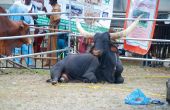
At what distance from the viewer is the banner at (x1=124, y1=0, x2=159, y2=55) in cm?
1064

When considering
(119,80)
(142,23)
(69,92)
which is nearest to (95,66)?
(119,80)

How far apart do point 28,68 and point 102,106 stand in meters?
3.76

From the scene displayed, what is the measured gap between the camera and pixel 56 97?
7301mm

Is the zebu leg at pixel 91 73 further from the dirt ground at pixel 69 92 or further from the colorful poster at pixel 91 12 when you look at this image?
the colorful poster at pixel 91 12

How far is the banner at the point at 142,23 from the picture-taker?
34.9 feet

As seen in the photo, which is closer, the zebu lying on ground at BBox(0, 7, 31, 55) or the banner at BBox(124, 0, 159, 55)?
the zebu lying on ground at BBox(0, 7, 31, 55)

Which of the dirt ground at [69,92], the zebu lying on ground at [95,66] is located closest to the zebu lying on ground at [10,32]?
the dirt ground at [69,92]

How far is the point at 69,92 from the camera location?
304 inches

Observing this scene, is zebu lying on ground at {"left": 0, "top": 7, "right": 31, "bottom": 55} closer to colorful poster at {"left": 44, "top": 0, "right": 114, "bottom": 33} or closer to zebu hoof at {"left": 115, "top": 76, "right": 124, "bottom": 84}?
colorful poster at {"left": 44, "top": 0, "right": 114, "bottom": 33}

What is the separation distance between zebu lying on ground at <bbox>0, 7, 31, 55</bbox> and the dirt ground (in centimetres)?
50

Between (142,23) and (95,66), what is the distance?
2.53 meters

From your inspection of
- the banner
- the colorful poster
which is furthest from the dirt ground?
the colorful poster

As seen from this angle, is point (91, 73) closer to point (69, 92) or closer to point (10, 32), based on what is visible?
point (69, 92)

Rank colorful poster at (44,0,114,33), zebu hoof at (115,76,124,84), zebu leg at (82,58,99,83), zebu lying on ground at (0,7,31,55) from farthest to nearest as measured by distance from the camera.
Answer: colorful poster at (44,0,114,33) < zebu lying on ground at (0,7,31,55) < zebu hoof at (115,76,124,84) < zebu leg at (82,58,99,83)
